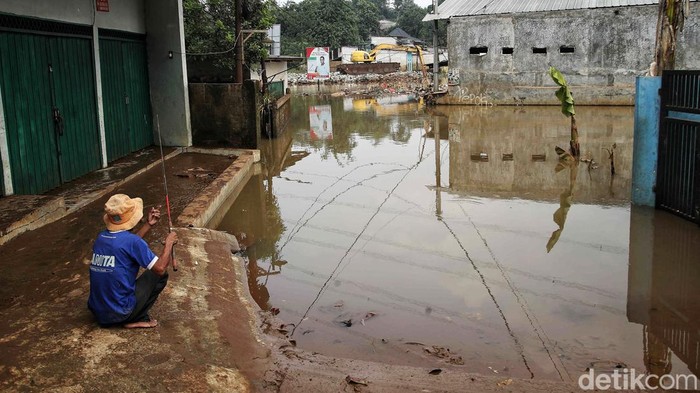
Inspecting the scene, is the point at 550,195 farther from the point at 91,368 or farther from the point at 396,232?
the point at 91,368

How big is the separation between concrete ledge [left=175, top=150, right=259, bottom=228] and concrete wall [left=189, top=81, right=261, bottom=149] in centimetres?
151

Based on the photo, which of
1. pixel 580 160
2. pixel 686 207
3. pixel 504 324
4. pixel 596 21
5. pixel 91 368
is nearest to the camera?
pixel 91 368

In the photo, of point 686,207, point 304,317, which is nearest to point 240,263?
point 304,317

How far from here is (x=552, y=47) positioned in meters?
29.7

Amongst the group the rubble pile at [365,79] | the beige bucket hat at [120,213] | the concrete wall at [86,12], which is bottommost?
the beige bucket hat at [120,213]

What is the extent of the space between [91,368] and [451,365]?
2.79m

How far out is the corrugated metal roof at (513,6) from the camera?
28.5 metres

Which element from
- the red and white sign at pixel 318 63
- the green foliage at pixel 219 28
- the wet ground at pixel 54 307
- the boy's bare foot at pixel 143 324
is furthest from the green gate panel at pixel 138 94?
the red and white sign at pixel 318 63

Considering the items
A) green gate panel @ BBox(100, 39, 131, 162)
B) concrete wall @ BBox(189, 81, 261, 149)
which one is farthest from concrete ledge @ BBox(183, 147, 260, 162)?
green gate panel @ BBox(100, 39, 131, 162)

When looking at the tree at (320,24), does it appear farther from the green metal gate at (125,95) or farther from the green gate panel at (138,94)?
the green metal gate at (125,95)

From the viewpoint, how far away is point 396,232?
944cm

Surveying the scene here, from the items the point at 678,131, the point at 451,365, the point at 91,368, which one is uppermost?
the point at 678,131

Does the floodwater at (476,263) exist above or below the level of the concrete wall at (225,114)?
below

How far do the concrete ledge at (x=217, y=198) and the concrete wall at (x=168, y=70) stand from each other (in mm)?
2173
